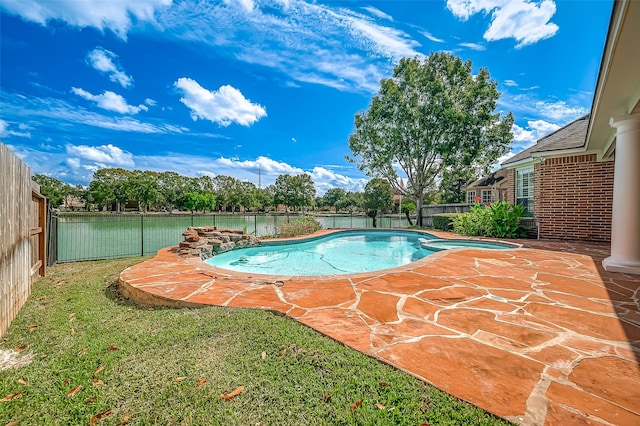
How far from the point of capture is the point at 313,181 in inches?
1977

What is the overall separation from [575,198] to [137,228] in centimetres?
1968

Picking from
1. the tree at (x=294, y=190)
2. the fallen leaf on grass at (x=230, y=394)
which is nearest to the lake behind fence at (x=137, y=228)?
the fallen leaf on grass at (x=230, y=394)

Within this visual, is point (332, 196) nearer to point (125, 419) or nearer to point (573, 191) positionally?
point (573, 191)

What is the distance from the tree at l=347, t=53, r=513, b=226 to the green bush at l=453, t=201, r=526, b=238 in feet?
17.5

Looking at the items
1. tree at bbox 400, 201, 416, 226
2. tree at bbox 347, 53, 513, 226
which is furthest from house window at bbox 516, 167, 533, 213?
tree at bbox 400, 201, 416, 226

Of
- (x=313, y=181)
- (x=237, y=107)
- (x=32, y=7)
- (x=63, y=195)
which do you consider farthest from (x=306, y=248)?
(x=63, y=195)

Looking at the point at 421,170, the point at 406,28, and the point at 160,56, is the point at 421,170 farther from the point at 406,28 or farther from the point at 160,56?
the point at 160,56

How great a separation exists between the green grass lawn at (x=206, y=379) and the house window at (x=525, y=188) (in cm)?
1206

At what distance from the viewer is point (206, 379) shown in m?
1.74

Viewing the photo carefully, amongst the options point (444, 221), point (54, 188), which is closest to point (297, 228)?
point (444, 221)

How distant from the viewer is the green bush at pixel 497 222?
935 cm

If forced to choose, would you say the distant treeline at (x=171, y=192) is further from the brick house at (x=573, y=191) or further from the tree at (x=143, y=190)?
the brick house at (x=573, y=191)

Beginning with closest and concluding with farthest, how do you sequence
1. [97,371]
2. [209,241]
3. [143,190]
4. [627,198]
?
[97,371] < [627,198] < [209,241] < [143,190]

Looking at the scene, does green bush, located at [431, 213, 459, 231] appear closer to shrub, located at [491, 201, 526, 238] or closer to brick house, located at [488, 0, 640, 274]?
shrub, located at [491, 201, 526, 238]
